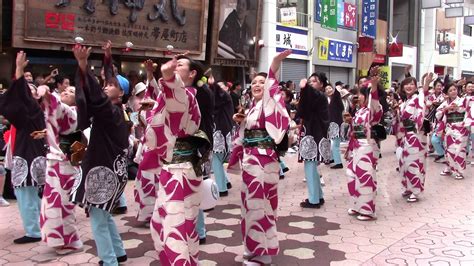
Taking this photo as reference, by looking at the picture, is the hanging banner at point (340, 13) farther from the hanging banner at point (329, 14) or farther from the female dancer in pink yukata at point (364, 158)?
the female dancer in pink yukata at point (364, 158)

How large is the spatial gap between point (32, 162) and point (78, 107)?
5.54ft

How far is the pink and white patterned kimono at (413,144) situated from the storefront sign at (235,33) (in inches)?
319

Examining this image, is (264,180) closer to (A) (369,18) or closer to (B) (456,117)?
(B) (456,117)

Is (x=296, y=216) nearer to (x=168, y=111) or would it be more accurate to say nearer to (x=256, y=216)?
(x=256, y=216)

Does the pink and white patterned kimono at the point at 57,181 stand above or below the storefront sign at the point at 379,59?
below

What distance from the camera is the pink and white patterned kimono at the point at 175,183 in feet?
11.3

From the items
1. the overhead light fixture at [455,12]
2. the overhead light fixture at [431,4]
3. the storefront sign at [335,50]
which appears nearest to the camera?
the storefront sign at [335,50]

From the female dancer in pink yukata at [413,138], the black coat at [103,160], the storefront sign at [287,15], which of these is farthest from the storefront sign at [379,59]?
the black coat at [103,160]

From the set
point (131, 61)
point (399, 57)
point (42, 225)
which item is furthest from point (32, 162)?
→ point (399, 57)

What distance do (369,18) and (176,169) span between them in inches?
738

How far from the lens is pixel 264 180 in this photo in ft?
14.5

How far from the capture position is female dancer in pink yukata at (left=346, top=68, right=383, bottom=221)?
6.19m

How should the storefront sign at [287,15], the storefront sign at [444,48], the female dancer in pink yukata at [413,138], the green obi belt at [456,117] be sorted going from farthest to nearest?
1. the storefront sign at [444,48]
2. the storefront sign at [287,15]
3. the green obi belt at [456,117]
4. the female dancer in pink yukata at [413,138]

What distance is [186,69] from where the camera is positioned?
12.6ft
